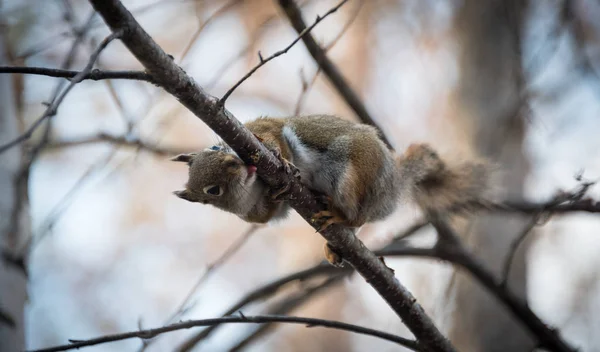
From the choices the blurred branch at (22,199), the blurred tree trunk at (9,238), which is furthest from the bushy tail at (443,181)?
the blurred tree trunk at (9,238)

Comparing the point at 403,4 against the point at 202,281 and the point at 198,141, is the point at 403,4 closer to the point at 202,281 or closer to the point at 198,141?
the point at 198,141

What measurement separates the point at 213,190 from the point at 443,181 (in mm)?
1549

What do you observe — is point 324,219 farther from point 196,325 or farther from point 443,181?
point 443,181

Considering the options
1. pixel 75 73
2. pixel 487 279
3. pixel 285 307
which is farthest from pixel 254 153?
pixel 487 279

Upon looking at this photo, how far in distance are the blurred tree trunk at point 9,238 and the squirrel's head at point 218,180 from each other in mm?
739

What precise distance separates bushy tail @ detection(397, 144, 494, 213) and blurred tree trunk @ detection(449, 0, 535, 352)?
244mm

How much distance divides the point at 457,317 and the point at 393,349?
9.22 feet

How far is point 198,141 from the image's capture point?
7.59 meters

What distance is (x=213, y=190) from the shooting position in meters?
2.68

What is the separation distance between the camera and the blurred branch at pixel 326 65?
2.94 metres

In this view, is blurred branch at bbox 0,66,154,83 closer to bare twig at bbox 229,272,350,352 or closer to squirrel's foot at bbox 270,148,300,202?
squirrel's foot at bbox 270,148,300,202

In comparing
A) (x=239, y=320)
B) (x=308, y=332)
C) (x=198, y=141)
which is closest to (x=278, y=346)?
(x=308, y=332)

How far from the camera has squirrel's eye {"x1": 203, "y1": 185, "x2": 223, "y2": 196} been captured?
105 inches

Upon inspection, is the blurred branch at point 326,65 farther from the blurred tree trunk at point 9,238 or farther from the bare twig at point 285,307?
the blurred tree trunk at point 9,238
